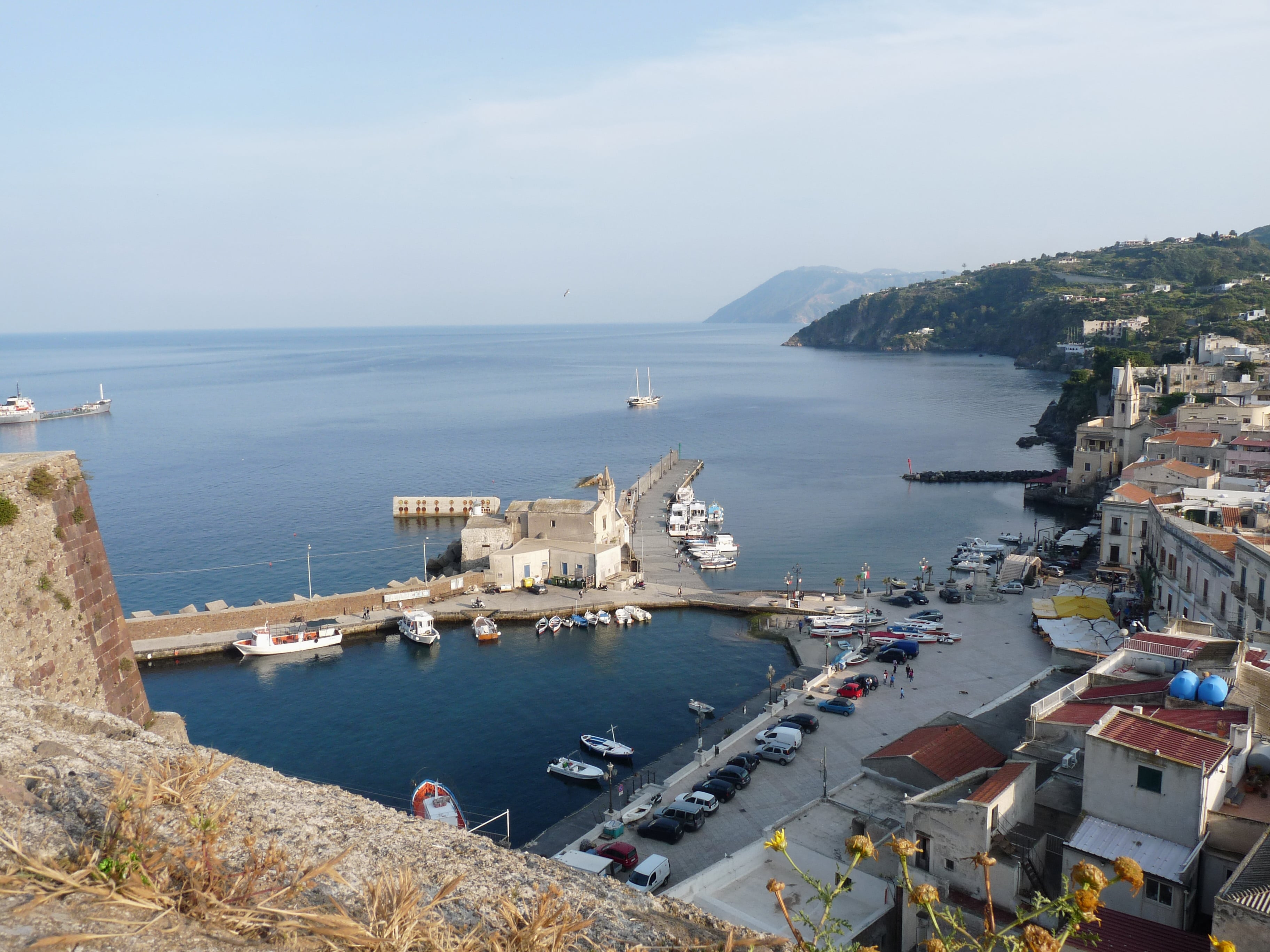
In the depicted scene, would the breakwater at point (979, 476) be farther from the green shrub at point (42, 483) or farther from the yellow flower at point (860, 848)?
the yellow flower at point (860, 848)

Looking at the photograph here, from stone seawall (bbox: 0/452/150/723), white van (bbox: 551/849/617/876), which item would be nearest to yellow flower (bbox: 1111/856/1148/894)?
stone seawall (bbox: 0/452/150/723)

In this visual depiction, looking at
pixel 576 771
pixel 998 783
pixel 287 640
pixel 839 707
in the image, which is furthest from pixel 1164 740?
pixel 287 640

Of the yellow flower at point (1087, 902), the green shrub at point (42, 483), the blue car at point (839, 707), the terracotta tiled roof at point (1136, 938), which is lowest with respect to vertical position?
the blue car at point (839, 707)

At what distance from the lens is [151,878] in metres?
3.21

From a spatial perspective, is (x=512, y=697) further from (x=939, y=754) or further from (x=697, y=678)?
(x=939, y=754)

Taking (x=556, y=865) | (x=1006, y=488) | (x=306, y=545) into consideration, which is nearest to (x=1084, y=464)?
(x=1006, y=488)

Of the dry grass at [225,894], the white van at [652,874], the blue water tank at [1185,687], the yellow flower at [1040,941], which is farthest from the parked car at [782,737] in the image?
the dry grass at [225,894]

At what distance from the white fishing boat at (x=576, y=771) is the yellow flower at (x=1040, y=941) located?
65.0 ft

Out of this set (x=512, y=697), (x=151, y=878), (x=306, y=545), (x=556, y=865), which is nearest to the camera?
(x=151, y=878)

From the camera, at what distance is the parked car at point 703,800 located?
18828mm

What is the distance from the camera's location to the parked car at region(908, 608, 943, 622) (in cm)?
3177

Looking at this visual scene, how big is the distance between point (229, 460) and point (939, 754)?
7337 cm

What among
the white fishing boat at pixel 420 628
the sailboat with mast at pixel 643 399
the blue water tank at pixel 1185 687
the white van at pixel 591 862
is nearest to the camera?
the blue water tank at pixel 1185 687

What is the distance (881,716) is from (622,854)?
31.3ft
